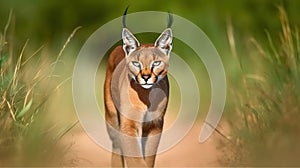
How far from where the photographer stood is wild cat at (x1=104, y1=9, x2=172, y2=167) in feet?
19.3

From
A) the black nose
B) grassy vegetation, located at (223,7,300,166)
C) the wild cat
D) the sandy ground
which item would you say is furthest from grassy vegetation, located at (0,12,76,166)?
grassy vegetation, located at (223,7,300,166)

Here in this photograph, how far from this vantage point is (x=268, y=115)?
6660 mm

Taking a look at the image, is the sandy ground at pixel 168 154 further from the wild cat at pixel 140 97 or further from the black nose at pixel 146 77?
the black nose at pixel 146 77

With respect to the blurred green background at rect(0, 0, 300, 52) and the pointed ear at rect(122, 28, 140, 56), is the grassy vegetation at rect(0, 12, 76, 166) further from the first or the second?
the blurred green background at rect(0, 0, 300, 52)

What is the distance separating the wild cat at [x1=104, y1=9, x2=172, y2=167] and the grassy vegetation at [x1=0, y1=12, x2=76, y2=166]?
474 millimetres

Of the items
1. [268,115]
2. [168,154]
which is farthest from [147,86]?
[168,154]

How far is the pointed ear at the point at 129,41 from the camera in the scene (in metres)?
5.92

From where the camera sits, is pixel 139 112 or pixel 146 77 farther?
pixel 139 112

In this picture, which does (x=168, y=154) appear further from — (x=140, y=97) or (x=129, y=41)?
(x=129, y=41)

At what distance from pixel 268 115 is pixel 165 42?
1119mm

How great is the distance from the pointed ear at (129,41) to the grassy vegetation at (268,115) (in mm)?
1131

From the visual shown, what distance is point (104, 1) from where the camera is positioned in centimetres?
1361

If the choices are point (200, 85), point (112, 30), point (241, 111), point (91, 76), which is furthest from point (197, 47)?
point (241, 111)

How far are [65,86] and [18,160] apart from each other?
5.06ft
